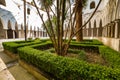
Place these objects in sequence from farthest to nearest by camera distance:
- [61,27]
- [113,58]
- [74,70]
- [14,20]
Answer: [14,20] → [61,27] → [113,58] → [74,70]

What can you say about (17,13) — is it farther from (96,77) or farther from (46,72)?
(96,77)

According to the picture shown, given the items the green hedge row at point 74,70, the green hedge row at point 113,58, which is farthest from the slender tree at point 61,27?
the green hedge row at point 113,58

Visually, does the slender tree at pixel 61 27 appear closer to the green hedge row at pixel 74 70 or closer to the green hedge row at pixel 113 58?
the green hedge row at pixel 74 70

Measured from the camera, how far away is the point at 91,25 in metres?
18.5

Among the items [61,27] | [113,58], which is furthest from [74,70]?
[61,27]

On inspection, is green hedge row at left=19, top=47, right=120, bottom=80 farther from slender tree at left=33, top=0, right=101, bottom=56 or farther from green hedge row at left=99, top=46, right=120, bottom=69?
slender tree at left=33, top=0, right=101, bottom=56

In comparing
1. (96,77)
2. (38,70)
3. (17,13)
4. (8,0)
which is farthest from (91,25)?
(96,77)

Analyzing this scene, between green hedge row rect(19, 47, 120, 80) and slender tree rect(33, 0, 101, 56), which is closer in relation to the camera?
green hedge row rect(19, 47, 120, 80)

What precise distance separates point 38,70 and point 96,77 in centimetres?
277

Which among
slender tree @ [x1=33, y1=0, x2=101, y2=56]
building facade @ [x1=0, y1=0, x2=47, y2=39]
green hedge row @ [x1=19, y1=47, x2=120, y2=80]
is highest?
building facade @ [x1=0, y1=0, x2=47, y2=39]

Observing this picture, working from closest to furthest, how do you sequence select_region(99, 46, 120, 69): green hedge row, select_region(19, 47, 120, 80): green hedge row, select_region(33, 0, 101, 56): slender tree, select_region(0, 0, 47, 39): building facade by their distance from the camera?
select_region(19, 47, 120, 80): green hedge row < select_region(99, 46, 120, 69): green hedge row < select_region(33, 0, 101, 56): slender tree < select_region(0, 0, 47, 39): building facade

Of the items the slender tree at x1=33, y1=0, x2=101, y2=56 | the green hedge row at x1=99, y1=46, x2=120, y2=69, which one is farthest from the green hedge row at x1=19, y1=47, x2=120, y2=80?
the slender tree at x1=33, y1=0, x2=101, y2=56

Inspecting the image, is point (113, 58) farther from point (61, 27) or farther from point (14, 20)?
point (14, 20)

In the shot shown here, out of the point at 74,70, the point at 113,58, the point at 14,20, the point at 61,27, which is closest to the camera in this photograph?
the point at 74,70
